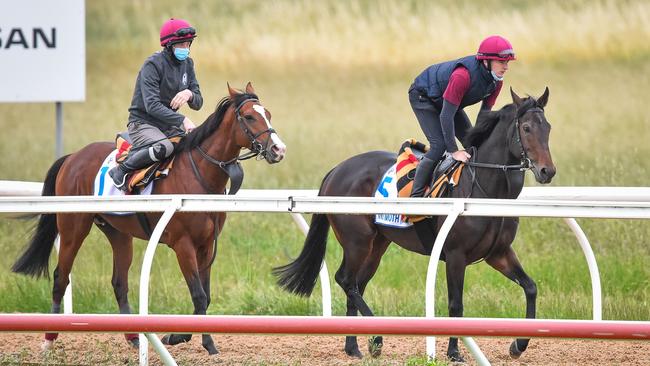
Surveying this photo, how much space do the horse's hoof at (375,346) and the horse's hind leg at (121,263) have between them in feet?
5.31

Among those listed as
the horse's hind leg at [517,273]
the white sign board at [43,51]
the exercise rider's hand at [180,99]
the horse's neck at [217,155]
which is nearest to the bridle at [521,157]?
the horse's hind leg at [517,273]

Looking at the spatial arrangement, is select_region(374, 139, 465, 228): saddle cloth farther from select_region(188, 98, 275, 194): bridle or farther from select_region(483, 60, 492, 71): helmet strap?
select_region(188, 98, 275, 194): bridle

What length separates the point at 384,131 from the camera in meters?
15.5

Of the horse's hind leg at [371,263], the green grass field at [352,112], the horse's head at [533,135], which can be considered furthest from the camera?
the green grass field at [352,112]

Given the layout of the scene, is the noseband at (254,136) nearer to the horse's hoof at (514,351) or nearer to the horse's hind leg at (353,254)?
the horse's hind leg at (353,254)

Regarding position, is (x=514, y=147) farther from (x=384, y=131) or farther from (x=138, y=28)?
(x=138, y=28)

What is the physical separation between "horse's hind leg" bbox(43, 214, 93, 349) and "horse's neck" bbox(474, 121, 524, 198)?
2.45 meters

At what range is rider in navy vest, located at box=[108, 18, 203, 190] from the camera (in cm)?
799

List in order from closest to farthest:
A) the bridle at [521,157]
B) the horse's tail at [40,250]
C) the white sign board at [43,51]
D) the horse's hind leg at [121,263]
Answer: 1. the bridle at [521,157]
2. the horse's hind leg at [121,263]
3. the horse's tail at [40,250]
4. the white sign board at [43,51]

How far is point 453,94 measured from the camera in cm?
752

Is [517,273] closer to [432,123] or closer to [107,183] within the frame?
[432,123]

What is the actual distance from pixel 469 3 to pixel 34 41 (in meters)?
8.73

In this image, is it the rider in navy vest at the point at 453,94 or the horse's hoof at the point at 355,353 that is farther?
the horse's hoof at the point at 355,353

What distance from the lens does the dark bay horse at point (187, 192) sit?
7.70m
